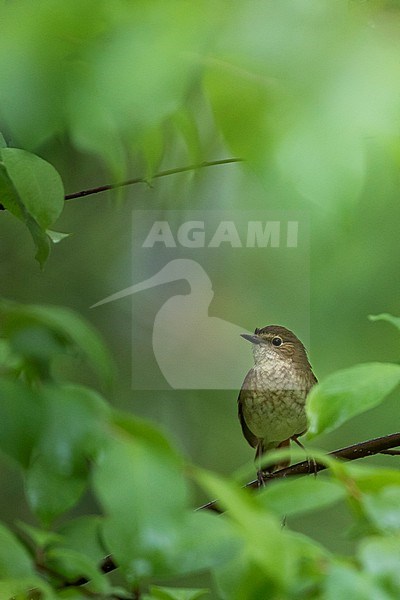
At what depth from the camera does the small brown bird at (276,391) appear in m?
1.73

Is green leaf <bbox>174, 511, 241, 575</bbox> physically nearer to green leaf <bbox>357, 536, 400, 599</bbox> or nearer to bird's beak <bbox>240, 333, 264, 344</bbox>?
green leaf <bbox>357, 536, 400, 599</bbox>

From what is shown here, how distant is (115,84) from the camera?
1.43 ft

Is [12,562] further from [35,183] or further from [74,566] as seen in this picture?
[35,183]

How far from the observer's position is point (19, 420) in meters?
0.46

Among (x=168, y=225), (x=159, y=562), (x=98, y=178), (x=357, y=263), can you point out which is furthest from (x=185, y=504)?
(x=98, y=178)

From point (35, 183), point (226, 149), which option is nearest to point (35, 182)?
point (35, 183)

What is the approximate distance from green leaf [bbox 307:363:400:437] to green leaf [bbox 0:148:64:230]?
0.72 feet

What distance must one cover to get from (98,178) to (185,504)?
1.79 m

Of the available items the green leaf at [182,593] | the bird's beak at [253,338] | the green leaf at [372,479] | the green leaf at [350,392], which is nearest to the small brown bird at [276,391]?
the bird's beak at [253,338]

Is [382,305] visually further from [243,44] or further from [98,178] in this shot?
[243,44]

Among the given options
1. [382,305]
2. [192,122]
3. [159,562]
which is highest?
[192,122]

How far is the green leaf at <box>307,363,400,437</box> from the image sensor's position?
1.94 ft

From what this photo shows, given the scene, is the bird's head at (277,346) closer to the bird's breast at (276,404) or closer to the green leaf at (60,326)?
the bird's breast at (276,404)

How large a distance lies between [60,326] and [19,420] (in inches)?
2.0
